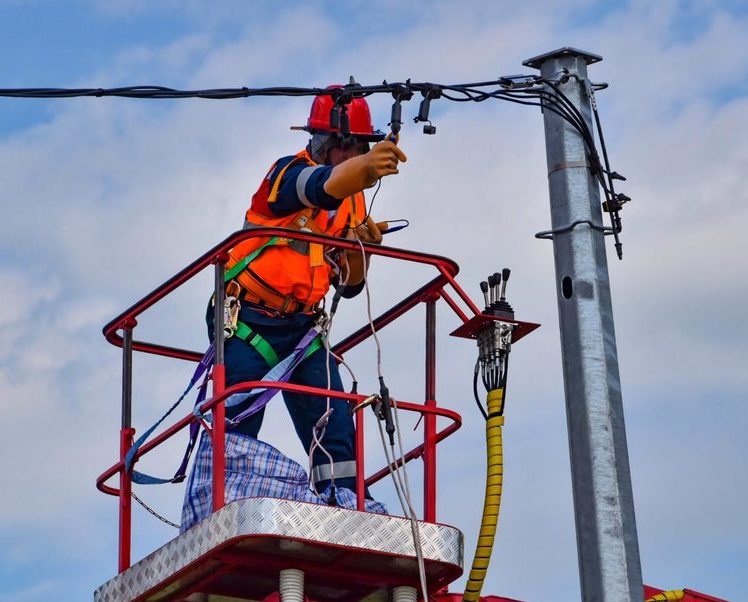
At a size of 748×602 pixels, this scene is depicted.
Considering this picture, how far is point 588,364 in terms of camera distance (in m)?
8.20

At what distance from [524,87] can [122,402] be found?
323 centimetres

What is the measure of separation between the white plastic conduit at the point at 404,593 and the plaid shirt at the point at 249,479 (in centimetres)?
44

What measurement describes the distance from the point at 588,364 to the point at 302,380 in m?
2.39

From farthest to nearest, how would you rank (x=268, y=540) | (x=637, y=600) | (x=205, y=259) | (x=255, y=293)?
(x=255, y=293), (x=205, y=259), (x=268, y=540), (x=637, y=600)

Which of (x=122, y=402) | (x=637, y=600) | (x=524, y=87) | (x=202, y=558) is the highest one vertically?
(x=524, y=87)

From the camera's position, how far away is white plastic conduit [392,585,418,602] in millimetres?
9281

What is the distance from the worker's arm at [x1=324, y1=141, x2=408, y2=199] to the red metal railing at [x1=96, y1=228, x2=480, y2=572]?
1.09 feet

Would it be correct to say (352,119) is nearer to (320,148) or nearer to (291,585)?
(320,148)

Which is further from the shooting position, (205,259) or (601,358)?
(205,259)

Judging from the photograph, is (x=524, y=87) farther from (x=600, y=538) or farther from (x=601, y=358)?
(x=600, y=538)

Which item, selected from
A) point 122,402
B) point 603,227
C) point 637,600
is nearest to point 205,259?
point 122,402

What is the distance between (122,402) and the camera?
33.5ft

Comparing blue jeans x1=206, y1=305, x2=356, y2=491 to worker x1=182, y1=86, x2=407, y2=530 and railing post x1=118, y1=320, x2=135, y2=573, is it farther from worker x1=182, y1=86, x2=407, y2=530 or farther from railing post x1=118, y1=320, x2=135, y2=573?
railing post x1=118, y1=320, x2=135, y2=573

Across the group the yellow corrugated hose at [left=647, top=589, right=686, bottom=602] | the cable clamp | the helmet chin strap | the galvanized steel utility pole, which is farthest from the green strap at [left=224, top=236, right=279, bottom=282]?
the yellow corrugated hose at [left=647, top=589, right=686, bottom=602]
